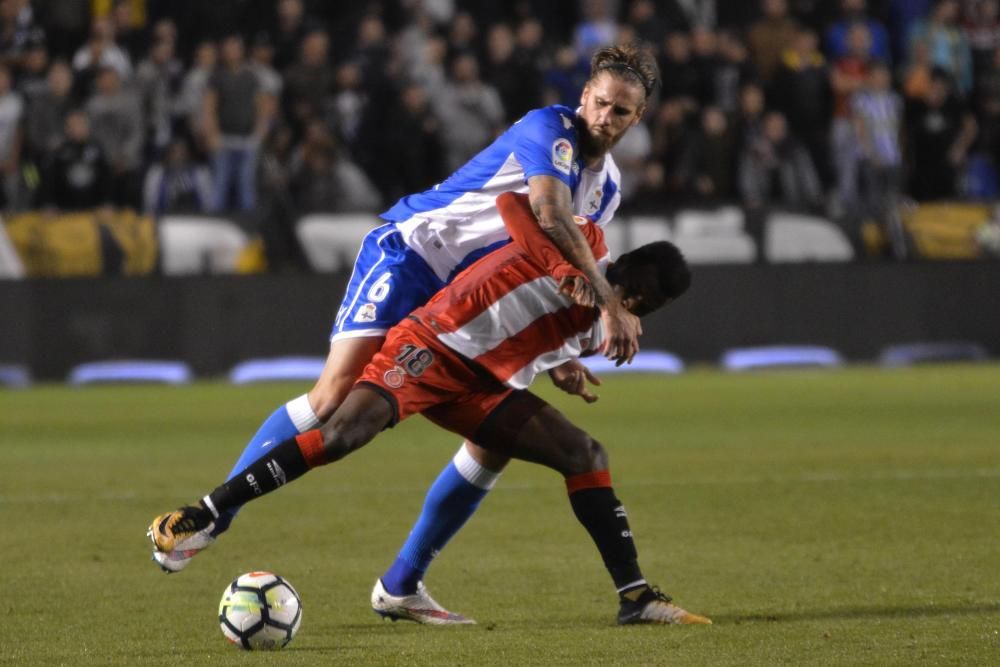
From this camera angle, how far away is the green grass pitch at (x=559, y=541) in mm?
5633

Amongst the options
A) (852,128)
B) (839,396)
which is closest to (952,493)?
(839,396)

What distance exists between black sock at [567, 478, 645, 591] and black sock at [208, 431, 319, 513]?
953 millimetres

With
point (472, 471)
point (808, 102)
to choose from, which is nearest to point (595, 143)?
point (472, 471)

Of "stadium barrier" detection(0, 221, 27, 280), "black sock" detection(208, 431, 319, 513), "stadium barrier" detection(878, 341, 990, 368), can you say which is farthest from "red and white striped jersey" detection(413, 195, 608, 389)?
"stadium barrier" detection(878, 341, 990, 368)

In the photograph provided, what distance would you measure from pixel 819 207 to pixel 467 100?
3763mm

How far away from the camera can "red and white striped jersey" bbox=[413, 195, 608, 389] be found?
5.96m

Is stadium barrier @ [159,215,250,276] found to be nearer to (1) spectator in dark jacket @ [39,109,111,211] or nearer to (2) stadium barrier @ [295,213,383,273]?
(2) stadium barrier @ [295,213,383,273]

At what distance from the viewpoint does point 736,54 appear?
1964cm

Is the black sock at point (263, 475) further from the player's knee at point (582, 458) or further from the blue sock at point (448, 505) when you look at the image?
the player's knee at point (582, 458)

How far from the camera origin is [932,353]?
59.9 ft

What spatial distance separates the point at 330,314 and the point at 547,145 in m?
11.2

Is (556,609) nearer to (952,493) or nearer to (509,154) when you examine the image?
(509,154)

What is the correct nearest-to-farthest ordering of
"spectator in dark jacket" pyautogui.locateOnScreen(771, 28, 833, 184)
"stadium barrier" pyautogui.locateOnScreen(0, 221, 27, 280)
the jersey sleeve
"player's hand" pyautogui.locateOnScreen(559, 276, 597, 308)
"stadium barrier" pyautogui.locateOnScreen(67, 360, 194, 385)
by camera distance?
"player's hand" pyautogui.locateOnScreen(559, 276, 597, 308) → the jersey sleeve → "stadium barrier" pyautogui.locateOnScreen(0, 221, 27, 280) → "stadium barrier" pyautogui.locateOnScreen(67, 360, 194, 385) → "spectator in dark jacket" pyautogui.locateOnScreen(771, 28, 833, 184)

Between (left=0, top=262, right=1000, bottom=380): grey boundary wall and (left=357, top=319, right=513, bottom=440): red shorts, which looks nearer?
(left=357, top=319, right=513, bottom=440): red shorts
